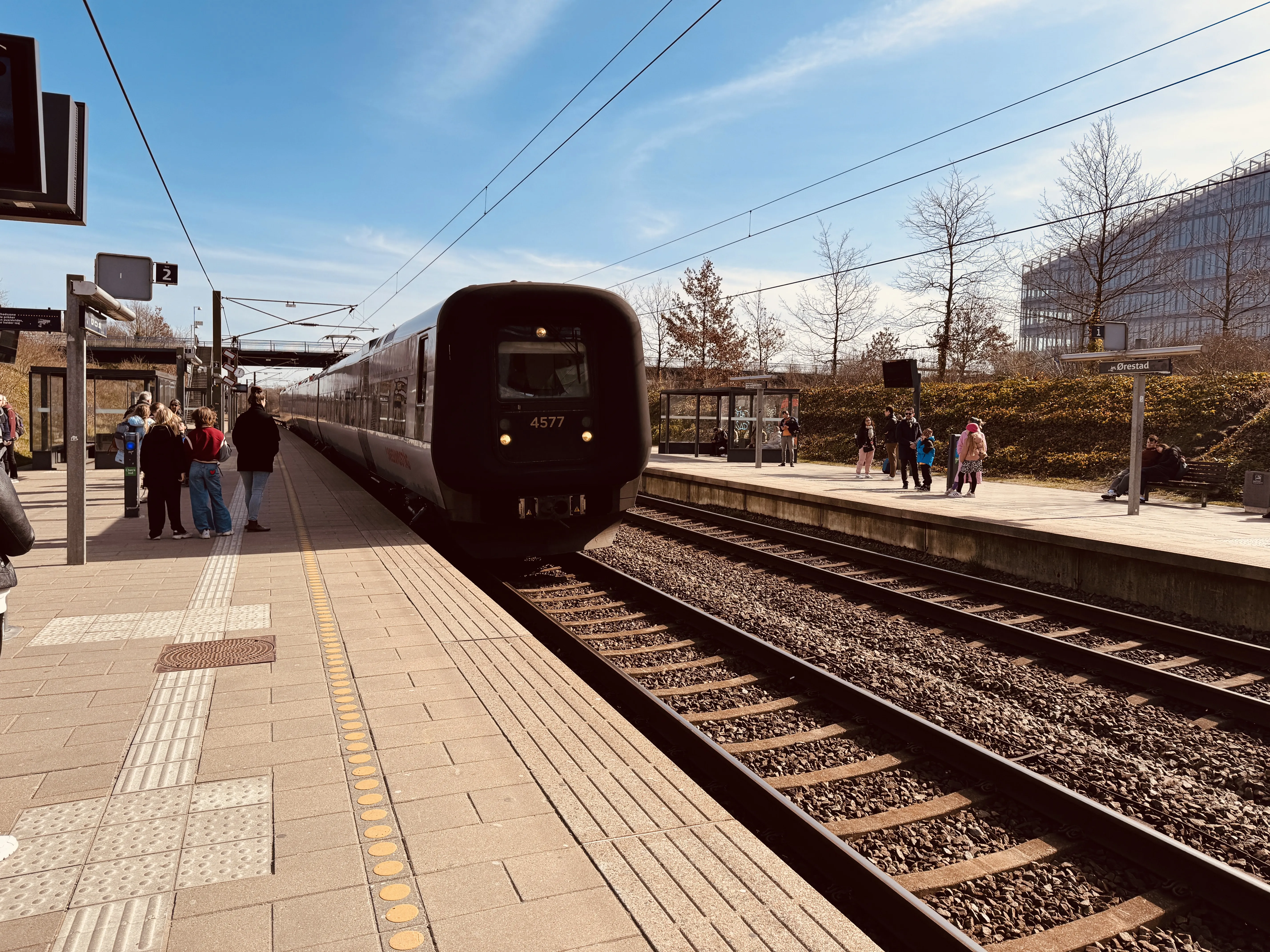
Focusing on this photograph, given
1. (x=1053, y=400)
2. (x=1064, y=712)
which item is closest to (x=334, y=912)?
(x=1064, y=712)

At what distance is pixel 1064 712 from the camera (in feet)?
18.1

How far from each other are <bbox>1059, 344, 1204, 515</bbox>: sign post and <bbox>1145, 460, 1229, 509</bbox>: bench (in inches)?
70.6

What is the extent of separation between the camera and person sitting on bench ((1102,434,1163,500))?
593 inches

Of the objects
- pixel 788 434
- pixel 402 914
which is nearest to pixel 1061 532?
pixel 402 914

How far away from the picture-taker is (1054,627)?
25.4 feet

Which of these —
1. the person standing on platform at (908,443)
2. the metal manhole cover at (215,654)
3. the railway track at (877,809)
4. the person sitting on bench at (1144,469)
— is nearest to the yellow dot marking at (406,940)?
the railway track at (877,809)

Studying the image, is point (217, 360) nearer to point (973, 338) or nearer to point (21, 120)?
point (973, 338)

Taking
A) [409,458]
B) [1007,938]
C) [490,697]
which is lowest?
[1007,938]

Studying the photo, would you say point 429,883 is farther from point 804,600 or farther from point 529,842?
point 804,600

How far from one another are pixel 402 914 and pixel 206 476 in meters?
8.67

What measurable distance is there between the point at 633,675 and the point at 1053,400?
21.5 m

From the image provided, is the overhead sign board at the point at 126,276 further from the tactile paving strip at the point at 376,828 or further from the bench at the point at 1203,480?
the bench at the point at 1203,480

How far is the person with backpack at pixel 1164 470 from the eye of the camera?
14.8 metres

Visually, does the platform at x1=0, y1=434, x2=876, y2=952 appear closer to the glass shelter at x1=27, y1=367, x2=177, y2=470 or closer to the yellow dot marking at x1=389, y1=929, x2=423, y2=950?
the yellow dot marking at x1=389, y1=929, x2=423, y2=950
